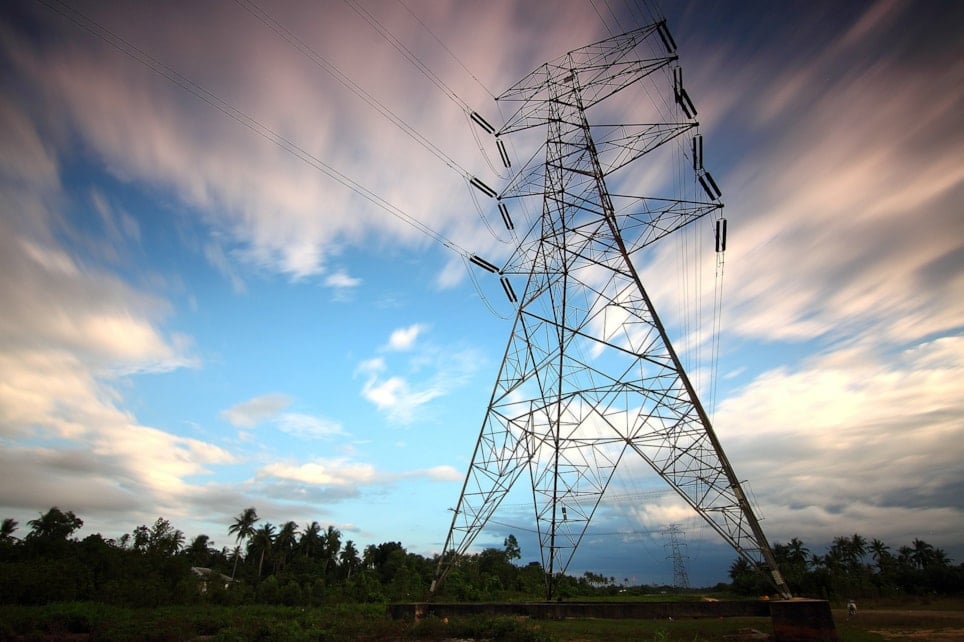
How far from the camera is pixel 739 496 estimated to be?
16.0 m

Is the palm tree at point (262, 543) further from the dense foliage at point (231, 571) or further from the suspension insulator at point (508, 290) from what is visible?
the suspension insulator at point (508, 290)

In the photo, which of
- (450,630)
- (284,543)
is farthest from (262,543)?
(450,630)

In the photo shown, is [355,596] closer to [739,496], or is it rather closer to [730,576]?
[739,496]

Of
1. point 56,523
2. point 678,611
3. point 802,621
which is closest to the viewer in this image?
point 802,621

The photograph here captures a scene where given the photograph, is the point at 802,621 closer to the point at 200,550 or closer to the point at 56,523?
the point at 56,523

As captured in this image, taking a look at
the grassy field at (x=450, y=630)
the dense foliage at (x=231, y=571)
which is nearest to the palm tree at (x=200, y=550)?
the dense foliage at (x=231, y=571)

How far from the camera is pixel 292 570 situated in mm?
70625

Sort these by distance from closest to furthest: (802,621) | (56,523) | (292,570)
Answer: (802,621) < (56,523) < (292,570)

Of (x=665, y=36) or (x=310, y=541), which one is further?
(x=310, y=541)

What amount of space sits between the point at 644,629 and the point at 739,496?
5652 millimetres

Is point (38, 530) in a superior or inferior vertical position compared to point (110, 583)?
superior

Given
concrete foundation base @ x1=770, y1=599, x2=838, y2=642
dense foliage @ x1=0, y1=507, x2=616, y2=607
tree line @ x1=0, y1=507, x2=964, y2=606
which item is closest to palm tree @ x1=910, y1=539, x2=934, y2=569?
tree line @ x1=0, y1=507, x2=964, y2=606

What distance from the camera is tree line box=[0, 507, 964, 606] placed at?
3066 cm

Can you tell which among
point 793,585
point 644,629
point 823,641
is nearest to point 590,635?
point 644,629
